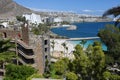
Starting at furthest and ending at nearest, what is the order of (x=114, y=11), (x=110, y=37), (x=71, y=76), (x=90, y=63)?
(x=110, y=37), (x=90, y=63), (x=71, y=76), (x=114, y=11)

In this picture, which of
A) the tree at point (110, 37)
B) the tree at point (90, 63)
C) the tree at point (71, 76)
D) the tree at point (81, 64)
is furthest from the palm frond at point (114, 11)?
the tree at point (110, 37)

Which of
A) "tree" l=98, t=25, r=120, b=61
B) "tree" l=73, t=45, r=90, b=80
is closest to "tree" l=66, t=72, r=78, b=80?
"tree" l=73, t=45, r=90, b=80

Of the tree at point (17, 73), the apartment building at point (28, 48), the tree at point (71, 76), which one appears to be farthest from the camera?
the apartment building at point (28, 48)

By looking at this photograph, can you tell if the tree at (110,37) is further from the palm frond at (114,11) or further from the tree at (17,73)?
the palm frond at (114,11)

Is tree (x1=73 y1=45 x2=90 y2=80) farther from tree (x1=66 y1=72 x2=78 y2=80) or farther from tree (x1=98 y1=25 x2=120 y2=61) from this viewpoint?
tree (x1=98 y1=25 x2=120 y2=61)

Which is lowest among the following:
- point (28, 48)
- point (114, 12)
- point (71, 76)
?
point (28, 48)

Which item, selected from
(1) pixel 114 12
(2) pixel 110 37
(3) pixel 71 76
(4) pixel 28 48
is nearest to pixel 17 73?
(3) pixel 71 76

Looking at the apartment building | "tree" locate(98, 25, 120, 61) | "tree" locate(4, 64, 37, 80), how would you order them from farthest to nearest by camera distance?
1. the apartment building
2. "tree" locate(98, 25, 120, 61)
3. "tree" locate(4, 64, 37, 80)

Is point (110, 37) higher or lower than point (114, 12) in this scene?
lower

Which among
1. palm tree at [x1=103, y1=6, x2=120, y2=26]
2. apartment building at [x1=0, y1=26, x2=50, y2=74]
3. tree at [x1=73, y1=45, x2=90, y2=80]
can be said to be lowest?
apartment building at [x1=0, y1=26, x2=50, y2=74]

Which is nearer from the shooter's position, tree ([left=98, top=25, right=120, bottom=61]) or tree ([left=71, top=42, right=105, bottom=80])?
tree ([left=71, top=42, right=105, bottom=80])

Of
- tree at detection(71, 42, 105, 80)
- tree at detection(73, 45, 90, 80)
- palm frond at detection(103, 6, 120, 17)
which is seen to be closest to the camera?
palm frond at detection(103, 6, 120, 17)

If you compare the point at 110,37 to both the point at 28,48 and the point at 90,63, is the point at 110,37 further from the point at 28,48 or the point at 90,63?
the point at 90,63

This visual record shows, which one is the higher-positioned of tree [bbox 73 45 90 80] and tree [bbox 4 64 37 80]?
tree [bbox 73 45 90 80]
